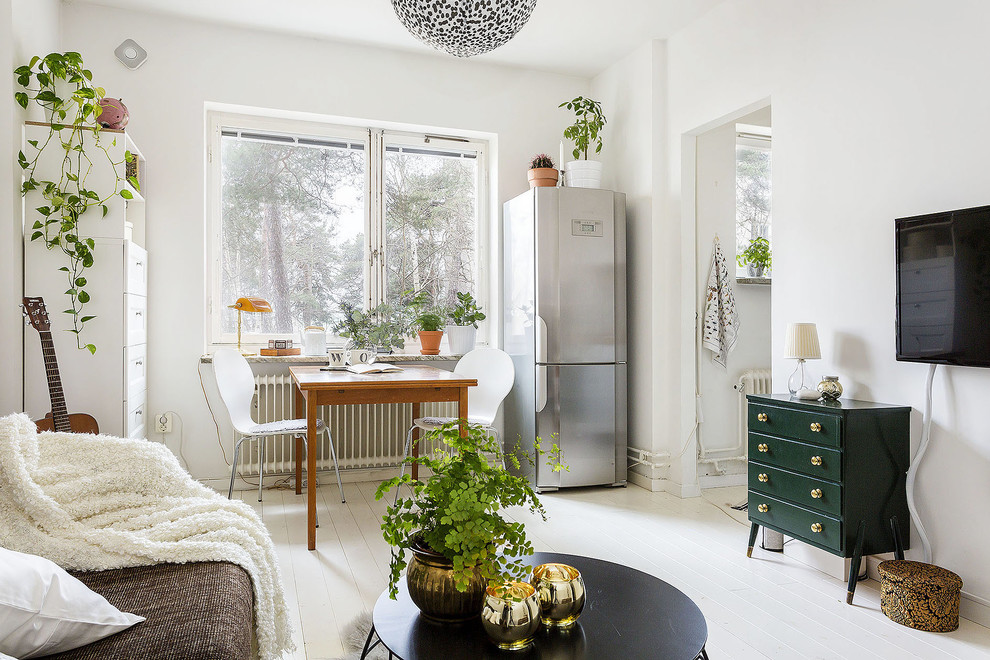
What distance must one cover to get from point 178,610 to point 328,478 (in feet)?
9.47

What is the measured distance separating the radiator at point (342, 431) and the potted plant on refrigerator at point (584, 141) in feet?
5.56

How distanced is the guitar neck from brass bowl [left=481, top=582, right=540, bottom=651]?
2.16m

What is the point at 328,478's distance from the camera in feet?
13.4

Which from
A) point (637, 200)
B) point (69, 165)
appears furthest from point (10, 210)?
point (637, 200)

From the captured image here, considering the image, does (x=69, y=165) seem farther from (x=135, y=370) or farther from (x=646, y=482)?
(x=646, y=482)

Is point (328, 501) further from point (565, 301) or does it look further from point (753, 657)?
point (753, 657)

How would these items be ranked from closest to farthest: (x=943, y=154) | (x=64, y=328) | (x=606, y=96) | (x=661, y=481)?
(x=943, y=154) → (x=64, y=328) → (x=661, y=481) → (x=606, y=96)

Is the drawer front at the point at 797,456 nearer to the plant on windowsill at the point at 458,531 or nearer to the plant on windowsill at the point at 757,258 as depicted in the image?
the plant on windowsill at the point at 458,531

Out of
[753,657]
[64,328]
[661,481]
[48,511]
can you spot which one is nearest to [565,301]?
[661,481]

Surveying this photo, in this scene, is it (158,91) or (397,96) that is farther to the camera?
(397,96)

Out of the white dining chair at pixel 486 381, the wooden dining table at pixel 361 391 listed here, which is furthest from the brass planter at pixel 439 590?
the white dining chair at pixel 486 381

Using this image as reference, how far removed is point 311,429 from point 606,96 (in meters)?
3.06

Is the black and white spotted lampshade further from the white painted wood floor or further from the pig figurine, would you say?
the white painted wood floor

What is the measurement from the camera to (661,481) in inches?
157
